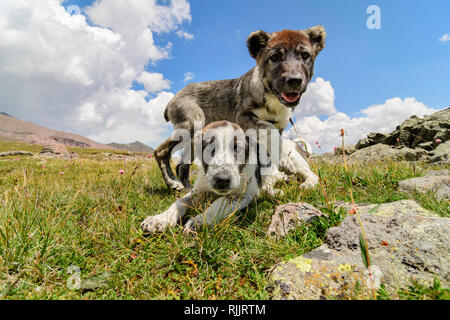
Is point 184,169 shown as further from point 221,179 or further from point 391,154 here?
point 391,154

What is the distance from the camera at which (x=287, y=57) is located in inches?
162

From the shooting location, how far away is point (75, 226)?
104 inches

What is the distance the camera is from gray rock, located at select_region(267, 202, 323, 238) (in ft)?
7.91

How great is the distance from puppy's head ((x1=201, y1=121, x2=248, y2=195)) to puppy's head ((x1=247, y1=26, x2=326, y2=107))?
1.23 m

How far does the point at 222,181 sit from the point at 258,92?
2592 millimetres

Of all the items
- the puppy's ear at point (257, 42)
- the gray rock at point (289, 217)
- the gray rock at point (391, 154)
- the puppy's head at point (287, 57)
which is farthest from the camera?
the gray rock at point (391, 154)

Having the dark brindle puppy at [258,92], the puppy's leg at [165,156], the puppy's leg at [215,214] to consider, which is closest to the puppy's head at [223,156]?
the puppy's leg at [215,214]

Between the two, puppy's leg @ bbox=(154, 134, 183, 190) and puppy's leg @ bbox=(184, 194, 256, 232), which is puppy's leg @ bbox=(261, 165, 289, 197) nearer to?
puppy's leg @ bbox=(184, 194, 256, 232)

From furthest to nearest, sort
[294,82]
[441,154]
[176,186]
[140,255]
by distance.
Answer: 1. [441,154]
2. [176,186]
3. [294,82]
4. [140,255]

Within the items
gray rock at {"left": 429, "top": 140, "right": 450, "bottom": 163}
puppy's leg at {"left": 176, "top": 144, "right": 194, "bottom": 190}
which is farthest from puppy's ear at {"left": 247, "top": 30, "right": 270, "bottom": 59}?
gray rock at {"left": 429, "top": 140, "right": 450, "bottom": 163}

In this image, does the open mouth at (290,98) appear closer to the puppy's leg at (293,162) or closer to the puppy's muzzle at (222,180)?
the puppy's leg at (293,162)

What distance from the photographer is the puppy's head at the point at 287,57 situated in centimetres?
387

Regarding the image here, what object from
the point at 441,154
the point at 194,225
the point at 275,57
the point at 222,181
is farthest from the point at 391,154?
the point at 194,225
